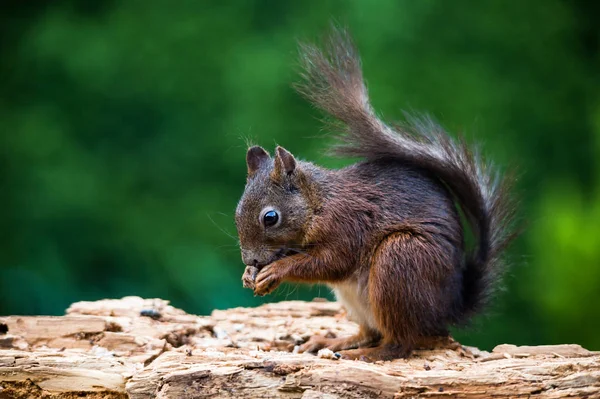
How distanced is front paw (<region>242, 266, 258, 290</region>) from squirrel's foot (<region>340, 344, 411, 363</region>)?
382 mm

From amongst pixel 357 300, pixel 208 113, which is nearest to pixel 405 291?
pixel 357 300

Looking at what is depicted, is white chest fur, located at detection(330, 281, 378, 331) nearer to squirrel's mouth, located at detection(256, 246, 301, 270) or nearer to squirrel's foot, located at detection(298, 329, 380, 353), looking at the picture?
squirrel's foot, located at detection(298, 329, 380, 353)

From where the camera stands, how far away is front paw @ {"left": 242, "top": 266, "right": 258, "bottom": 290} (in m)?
2.50

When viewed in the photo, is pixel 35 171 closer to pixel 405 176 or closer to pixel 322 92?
pixel 322 92

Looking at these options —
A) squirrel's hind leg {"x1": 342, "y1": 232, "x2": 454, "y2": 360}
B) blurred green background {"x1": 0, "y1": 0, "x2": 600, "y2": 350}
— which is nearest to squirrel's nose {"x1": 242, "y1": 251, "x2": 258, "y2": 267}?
squirrel's hind leg {"x1": 342, "y1": 232, "x2": 454, "y2": 360}

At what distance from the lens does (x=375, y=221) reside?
2.53m

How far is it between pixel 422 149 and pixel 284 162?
48 cm

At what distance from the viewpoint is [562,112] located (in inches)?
143

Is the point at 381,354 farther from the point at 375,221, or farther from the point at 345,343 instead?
the point at 375,221

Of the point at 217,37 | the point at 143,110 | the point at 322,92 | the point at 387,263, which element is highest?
the point at 217,37

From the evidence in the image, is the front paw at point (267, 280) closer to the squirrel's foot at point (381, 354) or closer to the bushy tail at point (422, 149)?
the squirrel's foot at point (381, 354)

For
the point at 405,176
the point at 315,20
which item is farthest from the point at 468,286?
the point at 315,20

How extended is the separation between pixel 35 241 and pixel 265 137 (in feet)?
4.07

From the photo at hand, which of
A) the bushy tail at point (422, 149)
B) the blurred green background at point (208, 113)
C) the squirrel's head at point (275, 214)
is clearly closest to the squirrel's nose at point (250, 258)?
the squirrel's head at point (275, 214)
